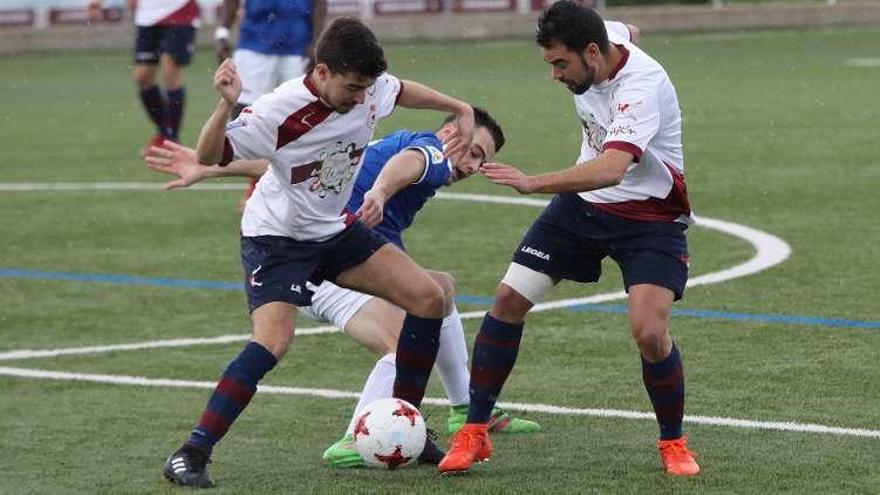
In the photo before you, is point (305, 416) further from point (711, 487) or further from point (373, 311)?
point (711, 487)

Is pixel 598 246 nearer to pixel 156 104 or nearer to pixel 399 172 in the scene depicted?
pixel 399 172

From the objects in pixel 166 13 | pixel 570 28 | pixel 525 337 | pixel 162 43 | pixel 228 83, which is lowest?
pixel 162 43

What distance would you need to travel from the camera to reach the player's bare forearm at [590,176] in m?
6.61

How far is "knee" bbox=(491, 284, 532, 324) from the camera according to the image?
7.17 metres

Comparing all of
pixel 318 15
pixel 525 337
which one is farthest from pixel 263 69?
pixel 525 337

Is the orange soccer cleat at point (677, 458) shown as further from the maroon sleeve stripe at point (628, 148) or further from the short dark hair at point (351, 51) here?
the short dark hair at point (351, 51)

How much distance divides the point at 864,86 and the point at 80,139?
9706mm

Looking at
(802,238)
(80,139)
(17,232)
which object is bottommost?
(80,139)

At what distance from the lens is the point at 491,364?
720 centimetres

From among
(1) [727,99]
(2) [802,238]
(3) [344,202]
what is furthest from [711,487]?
(1) [727,99]

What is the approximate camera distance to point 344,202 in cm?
728

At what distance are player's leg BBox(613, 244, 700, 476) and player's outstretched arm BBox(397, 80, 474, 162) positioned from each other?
100 centimetres

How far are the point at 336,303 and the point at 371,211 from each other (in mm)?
693

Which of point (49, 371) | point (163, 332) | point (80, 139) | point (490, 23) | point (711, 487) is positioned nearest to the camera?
point (711, 487)
